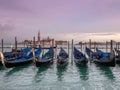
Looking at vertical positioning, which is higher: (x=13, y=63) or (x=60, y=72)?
(x=13, y=63)

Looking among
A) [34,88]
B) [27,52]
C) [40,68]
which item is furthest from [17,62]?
[34,88]

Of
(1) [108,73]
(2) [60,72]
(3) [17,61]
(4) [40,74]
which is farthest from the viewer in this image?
(3) [17,61]

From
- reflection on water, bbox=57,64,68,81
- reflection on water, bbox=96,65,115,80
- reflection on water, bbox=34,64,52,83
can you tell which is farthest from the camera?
reflection on water, bbox=96,65,115,80

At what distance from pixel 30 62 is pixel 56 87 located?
27.0 feet

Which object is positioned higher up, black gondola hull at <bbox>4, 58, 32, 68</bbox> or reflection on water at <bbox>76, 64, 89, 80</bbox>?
black gondola hull at <bbox>4, 58, 32, 68</bbox>

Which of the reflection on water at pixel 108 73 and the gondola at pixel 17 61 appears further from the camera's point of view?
the gondola at pixel 17 61

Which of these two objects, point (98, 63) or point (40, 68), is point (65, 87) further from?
point (98, 63)

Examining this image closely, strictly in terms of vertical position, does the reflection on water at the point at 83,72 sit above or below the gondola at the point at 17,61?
below

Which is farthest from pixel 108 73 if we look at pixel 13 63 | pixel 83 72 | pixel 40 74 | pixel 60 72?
pixel 13 63

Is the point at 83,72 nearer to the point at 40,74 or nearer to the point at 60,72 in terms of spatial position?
the point at 60,72

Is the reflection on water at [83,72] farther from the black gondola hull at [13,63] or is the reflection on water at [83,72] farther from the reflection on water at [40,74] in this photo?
the black gondola hull at [13,63]

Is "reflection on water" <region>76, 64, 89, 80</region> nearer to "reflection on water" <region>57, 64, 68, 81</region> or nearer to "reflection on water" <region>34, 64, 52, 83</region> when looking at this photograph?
"reflection on water" <region>57, 64, 68, 81</region>

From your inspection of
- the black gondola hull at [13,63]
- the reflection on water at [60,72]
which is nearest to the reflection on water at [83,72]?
the reflection on water at [60,72]

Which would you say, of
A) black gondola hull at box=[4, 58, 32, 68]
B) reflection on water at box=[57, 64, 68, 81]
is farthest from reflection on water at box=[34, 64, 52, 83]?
black gondola hull at box=[4, 58, 32, 68]
